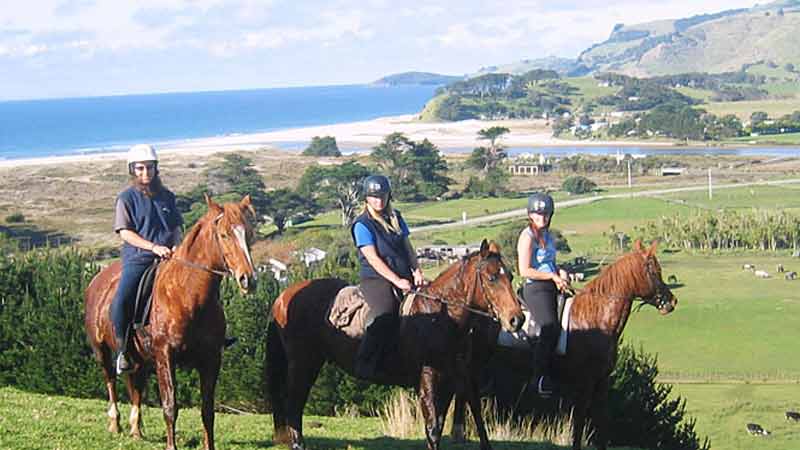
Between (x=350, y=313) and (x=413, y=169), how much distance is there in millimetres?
Result: 78408

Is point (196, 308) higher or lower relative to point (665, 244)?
higher

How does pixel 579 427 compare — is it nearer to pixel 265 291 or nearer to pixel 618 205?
pixel 265 291

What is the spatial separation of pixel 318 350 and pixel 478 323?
1.58 m

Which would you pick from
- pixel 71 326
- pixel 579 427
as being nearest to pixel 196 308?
pixel 579 427

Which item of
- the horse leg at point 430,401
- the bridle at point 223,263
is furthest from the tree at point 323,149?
→ the bridle at point 223,263

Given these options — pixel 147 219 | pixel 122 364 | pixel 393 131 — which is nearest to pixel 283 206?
pixel 122 364

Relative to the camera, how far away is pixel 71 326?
14.8m

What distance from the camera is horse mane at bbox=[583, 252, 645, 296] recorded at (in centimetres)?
1010

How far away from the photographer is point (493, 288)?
8422mm

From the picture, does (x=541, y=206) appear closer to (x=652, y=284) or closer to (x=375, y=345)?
(x=652, y=284)

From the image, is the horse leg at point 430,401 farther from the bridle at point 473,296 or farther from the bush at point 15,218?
the bush at point 15,218

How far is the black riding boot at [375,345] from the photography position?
8.89m

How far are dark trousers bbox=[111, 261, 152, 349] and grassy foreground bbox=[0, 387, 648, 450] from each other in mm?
1046

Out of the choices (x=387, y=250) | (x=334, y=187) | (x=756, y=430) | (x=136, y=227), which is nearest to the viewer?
(x=136, y=227)
